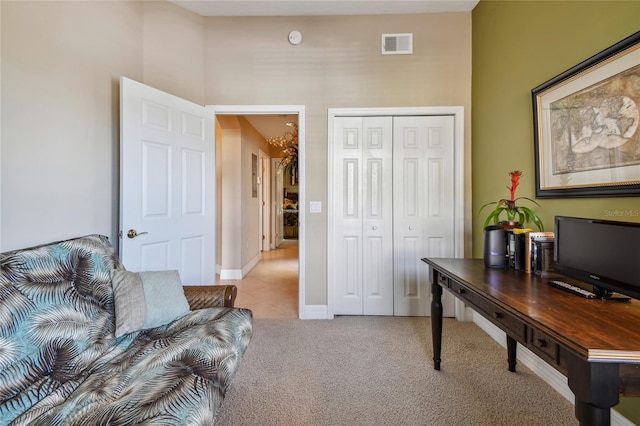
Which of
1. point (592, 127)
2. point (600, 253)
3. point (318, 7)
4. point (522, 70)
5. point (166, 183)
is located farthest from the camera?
point (318, 7)

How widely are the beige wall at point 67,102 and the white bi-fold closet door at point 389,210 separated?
1875 millimetres

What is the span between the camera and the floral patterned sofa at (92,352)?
92 centimetres

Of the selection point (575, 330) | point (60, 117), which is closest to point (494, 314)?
point (575, 330)

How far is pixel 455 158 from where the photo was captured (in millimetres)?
2645

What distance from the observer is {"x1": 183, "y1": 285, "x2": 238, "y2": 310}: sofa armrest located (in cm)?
166

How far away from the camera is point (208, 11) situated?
2611 mm

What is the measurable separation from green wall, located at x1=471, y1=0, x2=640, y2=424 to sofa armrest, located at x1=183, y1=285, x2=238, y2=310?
2.14 m

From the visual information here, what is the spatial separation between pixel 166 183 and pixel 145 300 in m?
1.10

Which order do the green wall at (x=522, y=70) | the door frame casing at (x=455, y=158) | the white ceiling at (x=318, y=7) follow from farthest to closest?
the door frame casing at (x=455, y=158), the white ceiling at (x=318, y=7), the green wall at (x=522, y=70)

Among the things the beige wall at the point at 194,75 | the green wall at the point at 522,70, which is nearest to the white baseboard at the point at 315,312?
the beige wall at the point at 194,75

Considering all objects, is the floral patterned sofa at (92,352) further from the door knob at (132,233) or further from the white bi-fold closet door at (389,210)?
the white bi-fold closet door at (389,210)

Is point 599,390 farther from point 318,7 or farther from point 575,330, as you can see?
point 318,7

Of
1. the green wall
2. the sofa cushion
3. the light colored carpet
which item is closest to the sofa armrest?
the sofa cushion

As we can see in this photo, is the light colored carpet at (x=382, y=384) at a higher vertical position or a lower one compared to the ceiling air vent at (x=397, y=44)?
lower
